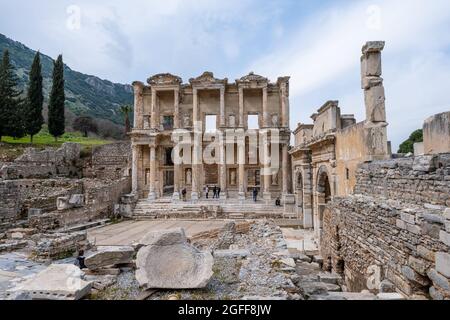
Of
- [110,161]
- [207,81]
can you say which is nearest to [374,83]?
[207,81]

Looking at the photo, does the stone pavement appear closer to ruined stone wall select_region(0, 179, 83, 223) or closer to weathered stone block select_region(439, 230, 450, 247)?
weathered stone block select_region(439, 230, 450, 247)

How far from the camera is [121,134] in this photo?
A: 62125 mm

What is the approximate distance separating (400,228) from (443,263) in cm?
137

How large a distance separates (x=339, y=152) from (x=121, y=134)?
58.9 m

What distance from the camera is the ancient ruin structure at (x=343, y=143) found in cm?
836

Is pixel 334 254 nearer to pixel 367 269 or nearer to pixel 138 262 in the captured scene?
pixel 367 269

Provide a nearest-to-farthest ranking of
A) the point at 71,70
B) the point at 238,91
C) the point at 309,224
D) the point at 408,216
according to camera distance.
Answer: the point at 408,216, the point at 309,224, the point at 238,91, the point at 71,70

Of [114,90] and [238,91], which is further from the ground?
[114,90]

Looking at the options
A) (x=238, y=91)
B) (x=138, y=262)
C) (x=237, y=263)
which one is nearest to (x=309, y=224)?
(x=237, y=263)

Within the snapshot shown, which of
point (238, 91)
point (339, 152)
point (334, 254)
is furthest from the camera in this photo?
point (238, 91)

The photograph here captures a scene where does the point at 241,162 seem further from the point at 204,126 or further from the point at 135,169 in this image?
the point at 135,169
